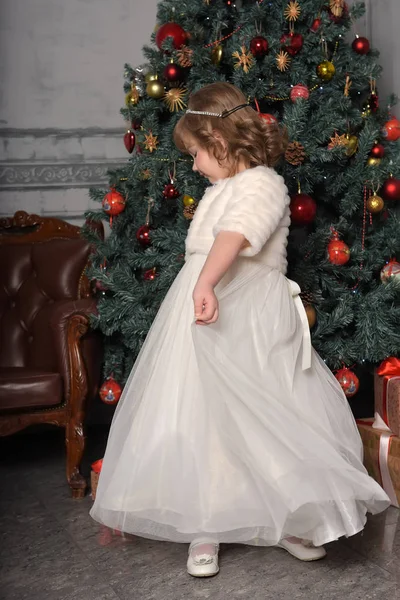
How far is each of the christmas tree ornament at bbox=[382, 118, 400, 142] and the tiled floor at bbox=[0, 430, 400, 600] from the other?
5.05 feet

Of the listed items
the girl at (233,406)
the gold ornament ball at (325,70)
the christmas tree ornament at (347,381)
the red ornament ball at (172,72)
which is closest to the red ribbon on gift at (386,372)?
the christmas tree ornament at (347,381)

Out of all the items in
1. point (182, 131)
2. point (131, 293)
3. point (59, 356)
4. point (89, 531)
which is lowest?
point (89, 531)

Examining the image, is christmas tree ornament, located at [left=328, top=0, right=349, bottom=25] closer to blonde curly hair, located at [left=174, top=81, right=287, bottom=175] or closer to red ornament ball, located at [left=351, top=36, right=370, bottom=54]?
red ornament ball, located at [left=351, top=36, right=370, bottom=54]

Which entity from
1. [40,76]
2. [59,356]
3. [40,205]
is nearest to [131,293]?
[59,356]

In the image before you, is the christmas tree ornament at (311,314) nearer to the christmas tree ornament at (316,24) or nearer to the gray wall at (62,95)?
the christmas tree ornament at (316,24)

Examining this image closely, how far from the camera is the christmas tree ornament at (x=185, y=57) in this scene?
3166 millimetres

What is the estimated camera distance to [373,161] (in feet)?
10.5

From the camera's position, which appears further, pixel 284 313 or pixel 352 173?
pixel 352 173

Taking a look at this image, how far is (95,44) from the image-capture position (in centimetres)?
430

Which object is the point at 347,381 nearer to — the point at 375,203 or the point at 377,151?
the point at 375,203

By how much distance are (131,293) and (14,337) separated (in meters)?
0.86

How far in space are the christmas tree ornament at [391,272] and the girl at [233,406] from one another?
807 millimetres

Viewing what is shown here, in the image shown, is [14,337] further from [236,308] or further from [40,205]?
[236,308]

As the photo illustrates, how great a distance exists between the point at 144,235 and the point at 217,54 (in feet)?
2.65
